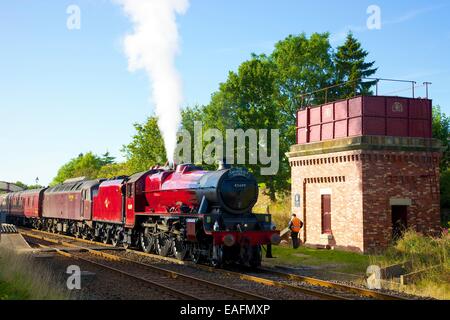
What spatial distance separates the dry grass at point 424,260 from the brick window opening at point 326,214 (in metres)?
3.21

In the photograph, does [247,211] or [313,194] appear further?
[313,194]

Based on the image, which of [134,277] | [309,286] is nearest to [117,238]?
[134,277]

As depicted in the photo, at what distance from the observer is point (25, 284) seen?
11719 millimetres

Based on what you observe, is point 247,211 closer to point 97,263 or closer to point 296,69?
point 97,263

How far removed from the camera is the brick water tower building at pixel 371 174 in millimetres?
22391

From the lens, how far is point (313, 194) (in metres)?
25.4

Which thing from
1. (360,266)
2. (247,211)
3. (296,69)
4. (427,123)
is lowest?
(360,266)

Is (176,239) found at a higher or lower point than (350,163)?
lower

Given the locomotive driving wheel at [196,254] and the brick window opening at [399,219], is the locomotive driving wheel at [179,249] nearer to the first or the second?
the locomotive driving wheel at [196,254]

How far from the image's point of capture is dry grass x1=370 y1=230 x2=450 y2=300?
1394 cm

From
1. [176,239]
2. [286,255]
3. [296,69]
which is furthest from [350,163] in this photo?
[296,69]

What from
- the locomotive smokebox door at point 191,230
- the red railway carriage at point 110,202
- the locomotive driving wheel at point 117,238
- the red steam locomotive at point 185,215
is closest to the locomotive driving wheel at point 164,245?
the red steam locomotive at point 185,215
